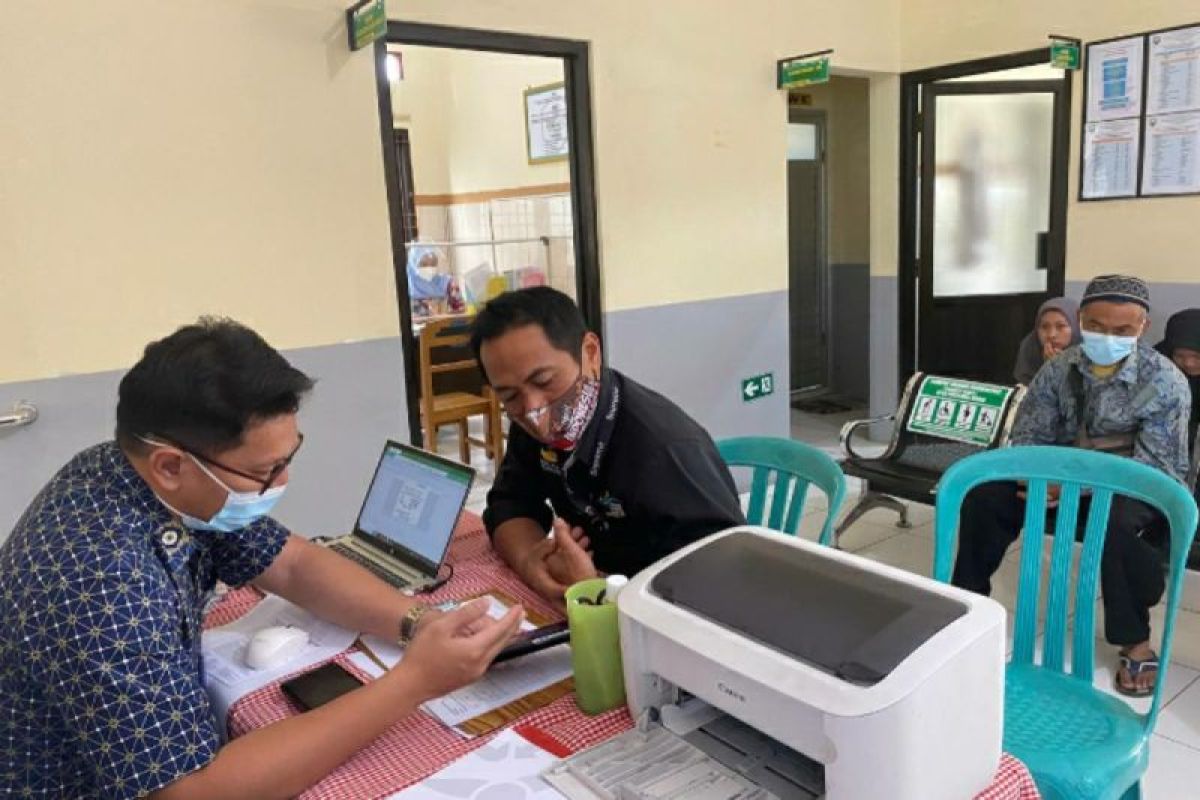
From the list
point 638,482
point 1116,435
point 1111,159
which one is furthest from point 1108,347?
point 1111,159

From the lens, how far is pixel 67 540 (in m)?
0.99

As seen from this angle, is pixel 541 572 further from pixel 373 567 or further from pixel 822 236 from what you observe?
pixel 822 236

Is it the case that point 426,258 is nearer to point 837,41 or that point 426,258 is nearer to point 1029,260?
point 837,41

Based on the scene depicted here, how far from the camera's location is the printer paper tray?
37.7 inches

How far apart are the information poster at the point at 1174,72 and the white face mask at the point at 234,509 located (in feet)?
12.8

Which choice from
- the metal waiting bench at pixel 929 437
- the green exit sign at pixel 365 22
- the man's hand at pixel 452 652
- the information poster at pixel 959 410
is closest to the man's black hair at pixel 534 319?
the man's hand at pixel 452 652

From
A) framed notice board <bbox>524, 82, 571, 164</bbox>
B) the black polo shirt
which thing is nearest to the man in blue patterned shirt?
the black polo shirt

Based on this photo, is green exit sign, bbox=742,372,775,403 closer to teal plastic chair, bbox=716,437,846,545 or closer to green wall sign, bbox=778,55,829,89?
green wall sign, bbox=778,55,829,89

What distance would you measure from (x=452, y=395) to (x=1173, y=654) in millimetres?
3209

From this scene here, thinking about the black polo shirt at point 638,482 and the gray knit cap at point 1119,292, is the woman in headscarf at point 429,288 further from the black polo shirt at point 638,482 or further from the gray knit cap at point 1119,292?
the black polo shirt at point 638,482

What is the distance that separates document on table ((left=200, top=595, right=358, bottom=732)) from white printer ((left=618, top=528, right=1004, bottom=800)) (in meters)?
0.52

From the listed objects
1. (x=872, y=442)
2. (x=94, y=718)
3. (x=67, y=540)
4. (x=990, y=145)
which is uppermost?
(x=990, y=145)

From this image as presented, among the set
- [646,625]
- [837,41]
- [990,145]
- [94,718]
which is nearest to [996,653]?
[646,625]

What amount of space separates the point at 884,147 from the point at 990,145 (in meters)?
0.54
